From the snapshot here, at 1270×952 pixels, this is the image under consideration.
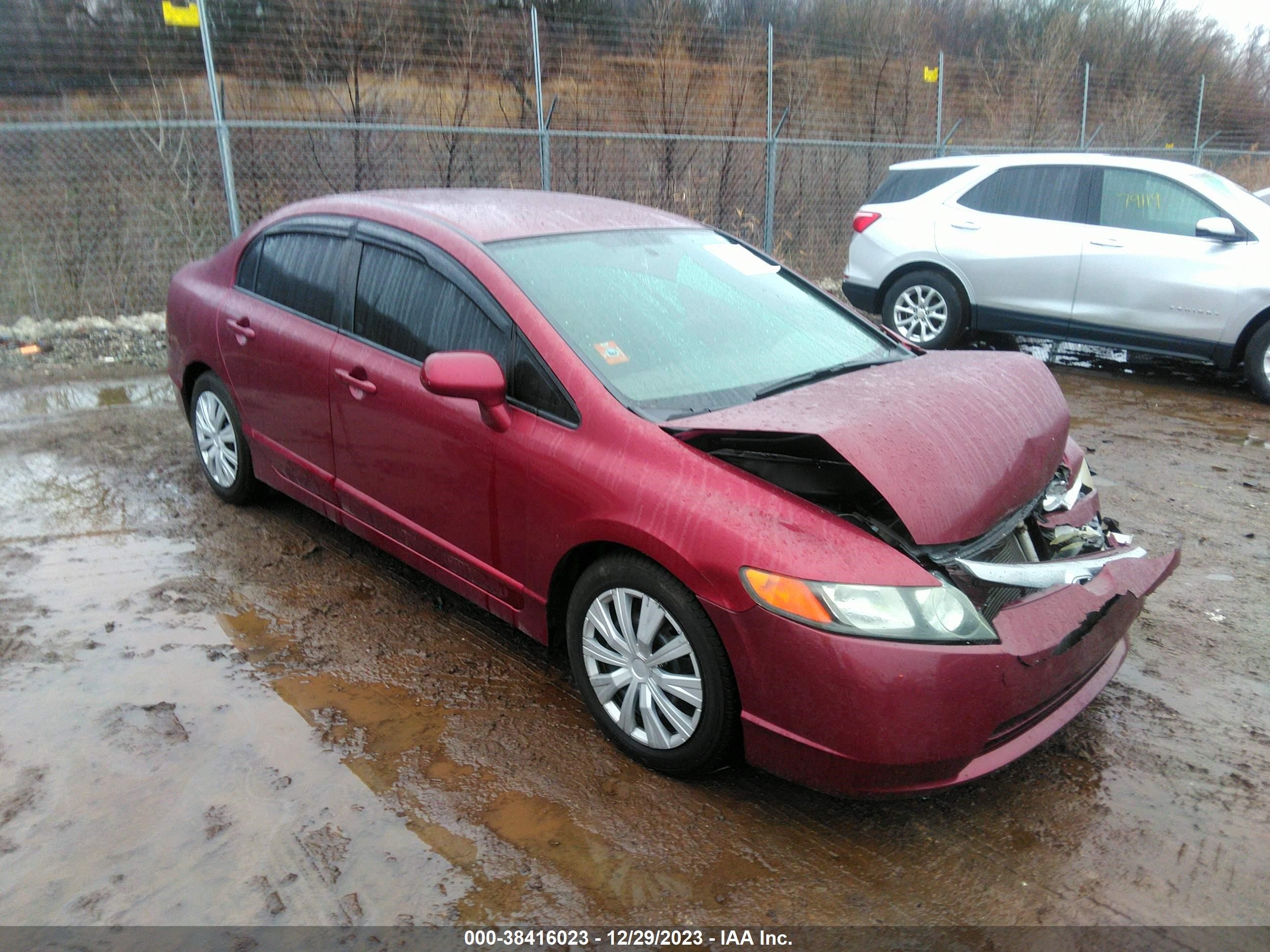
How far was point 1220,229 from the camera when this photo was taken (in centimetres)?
699

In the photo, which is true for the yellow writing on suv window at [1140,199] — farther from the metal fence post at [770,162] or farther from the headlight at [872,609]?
the headlight at [872,609]

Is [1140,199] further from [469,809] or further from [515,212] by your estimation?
[469,809]

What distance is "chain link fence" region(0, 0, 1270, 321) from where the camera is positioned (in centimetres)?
870

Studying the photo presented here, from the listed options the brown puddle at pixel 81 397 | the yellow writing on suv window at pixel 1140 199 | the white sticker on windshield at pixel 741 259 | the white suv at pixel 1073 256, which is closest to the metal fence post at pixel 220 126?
the brown puddle at pixel 81 397

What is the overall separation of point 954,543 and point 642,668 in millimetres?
967

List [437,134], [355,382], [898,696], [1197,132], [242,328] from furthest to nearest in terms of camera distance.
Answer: [1197,132], [437,134], [242,328], [355,382], [898,696]

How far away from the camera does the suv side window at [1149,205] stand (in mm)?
7258

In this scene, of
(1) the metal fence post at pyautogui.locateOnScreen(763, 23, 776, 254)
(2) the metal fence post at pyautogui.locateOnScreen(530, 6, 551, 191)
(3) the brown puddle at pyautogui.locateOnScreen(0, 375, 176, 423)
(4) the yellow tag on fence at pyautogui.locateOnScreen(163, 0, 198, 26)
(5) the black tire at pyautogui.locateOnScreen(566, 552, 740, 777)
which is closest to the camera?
(5) the black tire at pyautogui.locateOnScreen(566, 552, 740, 777)

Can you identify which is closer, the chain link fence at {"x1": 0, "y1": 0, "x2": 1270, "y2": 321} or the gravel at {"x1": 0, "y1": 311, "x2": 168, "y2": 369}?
the gravel at {"x1": 0, "y1": 311, "x2": 168, "y2": 369}

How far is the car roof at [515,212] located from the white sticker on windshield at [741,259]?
0.18 m

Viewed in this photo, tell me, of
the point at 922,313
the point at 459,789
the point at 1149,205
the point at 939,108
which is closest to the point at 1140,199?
the point at 1149,205

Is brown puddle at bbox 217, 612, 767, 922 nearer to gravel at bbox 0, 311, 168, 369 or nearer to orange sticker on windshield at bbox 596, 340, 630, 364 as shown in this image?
orange sticker on windshield at bbox 596, 340, 630, 364

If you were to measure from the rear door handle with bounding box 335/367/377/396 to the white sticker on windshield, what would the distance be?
148cm

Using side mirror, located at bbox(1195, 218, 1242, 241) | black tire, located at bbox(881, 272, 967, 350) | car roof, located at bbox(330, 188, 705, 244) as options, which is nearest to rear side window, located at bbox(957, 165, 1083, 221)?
black tire, located at bbox(881, 272, 967, 350)
